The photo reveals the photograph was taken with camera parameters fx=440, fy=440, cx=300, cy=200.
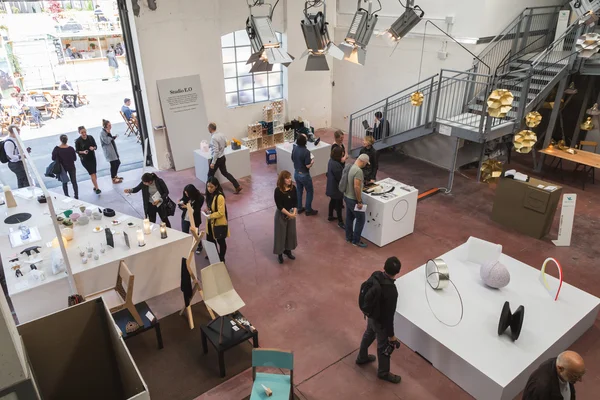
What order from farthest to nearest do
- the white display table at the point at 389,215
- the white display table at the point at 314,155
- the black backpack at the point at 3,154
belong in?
the white display table at the point at 314,155, the black backpack at the point at 3,154, the white display table at the point at 389,215

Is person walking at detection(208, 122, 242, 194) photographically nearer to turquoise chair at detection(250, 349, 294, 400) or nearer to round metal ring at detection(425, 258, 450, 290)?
round metal ring at detection(425, 258, 450, 290)

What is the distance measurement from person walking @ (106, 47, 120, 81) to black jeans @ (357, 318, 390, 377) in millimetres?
18379

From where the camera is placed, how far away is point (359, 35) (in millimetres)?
6273

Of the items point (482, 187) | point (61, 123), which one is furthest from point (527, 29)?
point (61, 123)

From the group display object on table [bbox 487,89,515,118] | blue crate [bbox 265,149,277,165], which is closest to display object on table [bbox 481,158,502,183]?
display object on table [bbox 487,89,515,118]

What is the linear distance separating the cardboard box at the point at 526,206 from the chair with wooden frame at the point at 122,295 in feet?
20.7

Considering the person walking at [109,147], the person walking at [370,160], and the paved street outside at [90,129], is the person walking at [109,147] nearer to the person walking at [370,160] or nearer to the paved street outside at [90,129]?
the paved street outside at [90,129]

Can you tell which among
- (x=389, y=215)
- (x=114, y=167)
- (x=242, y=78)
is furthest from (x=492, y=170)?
(x=114, y=167)

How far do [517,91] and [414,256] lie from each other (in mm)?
5079

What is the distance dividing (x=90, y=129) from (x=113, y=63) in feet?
23.0

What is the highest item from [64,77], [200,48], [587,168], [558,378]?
[200,48]

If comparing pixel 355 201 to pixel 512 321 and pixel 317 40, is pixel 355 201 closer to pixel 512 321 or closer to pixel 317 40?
pixel 317 40

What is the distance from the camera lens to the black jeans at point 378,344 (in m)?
4.47

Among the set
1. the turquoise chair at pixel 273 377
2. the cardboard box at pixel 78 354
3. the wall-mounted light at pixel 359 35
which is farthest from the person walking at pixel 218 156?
the turquoise chair at pixel 273 377
